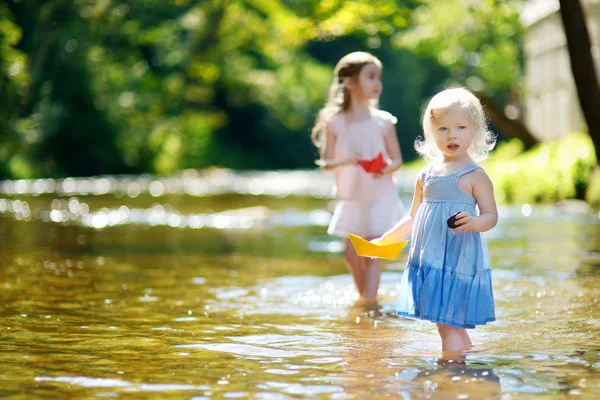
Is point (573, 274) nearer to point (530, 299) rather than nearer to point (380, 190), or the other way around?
point (530, 299)

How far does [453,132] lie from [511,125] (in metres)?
26.5

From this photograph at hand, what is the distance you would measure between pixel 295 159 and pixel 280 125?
130 inches

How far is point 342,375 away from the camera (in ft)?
18.2

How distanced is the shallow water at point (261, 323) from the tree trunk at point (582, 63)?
5.21 feet

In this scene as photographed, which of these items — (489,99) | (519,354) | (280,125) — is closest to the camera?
(519,354)

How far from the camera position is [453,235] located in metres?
6.07

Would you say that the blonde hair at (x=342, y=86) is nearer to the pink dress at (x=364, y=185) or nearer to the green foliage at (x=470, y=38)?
the pink dress at (x=364, y=185)

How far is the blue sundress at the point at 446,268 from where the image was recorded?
5949 mm

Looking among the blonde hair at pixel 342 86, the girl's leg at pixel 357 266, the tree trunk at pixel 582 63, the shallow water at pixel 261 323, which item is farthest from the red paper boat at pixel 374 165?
the tree trunk at pixel 582 63

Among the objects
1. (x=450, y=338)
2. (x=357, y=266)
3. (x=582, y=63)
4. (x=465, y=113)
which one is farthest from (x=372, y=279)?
(x=582, y=63)

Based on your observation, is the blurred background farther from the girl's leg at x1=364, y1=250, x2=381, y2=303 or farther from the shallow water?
the girl's leg at x1=364, y1=250, x2=381, y2=303

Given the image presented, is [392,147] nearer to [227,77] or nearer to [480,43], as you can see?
[480,43]

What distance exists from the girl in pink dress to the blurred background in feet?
22.1

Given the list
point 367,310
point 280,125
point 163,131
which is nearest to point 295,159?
point 280,125
